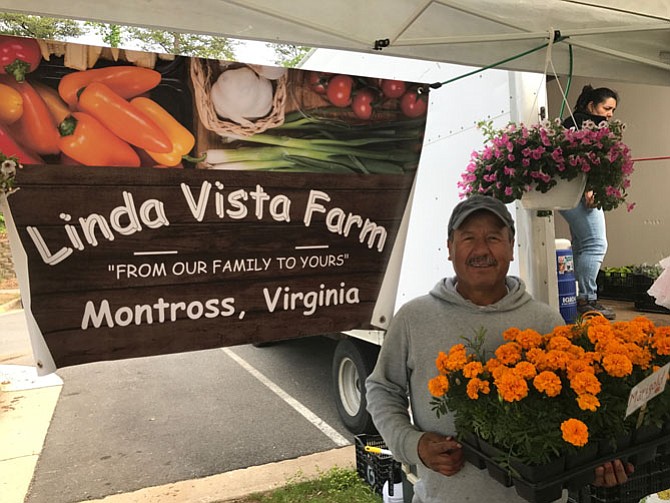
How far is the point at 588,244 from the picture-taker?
330 cm

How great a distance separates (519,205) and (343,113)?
1.11 metres

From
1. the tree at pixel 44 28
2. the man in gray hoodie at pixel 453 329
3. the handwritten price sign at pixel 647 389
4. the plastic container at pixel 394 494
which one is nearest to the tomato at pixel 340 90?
the man in gray hoodie at pixel 453 329

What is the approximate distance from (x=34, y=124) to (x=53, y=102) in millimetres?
105

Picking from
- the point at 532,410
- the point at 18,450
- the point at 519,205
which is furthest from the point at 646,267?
the point at 18,450

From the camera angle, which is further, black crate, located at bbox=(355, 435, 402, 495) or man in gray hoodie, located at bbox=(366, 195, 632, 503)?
black crate, located at bbox=(355, 435, 402, 495)

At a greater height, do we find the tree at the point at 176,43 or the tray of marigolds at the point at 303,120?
the tree at the point at 176,43

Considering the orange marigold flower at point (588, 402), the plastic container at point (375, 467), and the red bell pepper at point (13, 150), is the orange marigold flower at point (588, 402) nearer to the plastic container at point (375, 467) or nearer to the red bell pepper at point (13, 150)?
the red bell pepper at point (13, 150)

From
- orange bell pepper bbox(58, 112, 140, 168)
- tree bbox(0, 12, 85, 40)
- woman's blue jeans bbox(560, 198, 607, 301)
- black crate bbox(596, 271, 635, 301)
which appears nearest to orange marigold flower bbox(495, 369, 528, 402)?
orange bell pepper bbox(58, 112, 140, 168)

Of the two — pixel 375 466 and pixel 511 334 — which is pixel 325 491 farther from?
pixel 511 334

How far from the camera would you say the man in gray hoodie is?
1.63 meters

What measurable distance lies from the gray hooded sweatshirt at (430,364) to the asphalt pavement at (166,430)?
2.77 m

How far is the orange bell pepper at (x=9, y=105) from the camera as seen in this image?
72.4 inches

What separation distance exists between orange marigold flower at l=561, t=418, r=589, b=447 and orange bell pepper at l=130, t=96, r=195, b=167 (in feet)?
5.45

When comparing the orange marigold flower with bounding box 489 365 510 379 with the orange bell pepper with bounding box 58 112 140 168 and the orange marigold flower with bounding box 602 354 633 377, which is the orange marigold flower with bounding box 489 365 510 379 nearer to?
the orange marigold flower with bounding box 602 354 633 377
